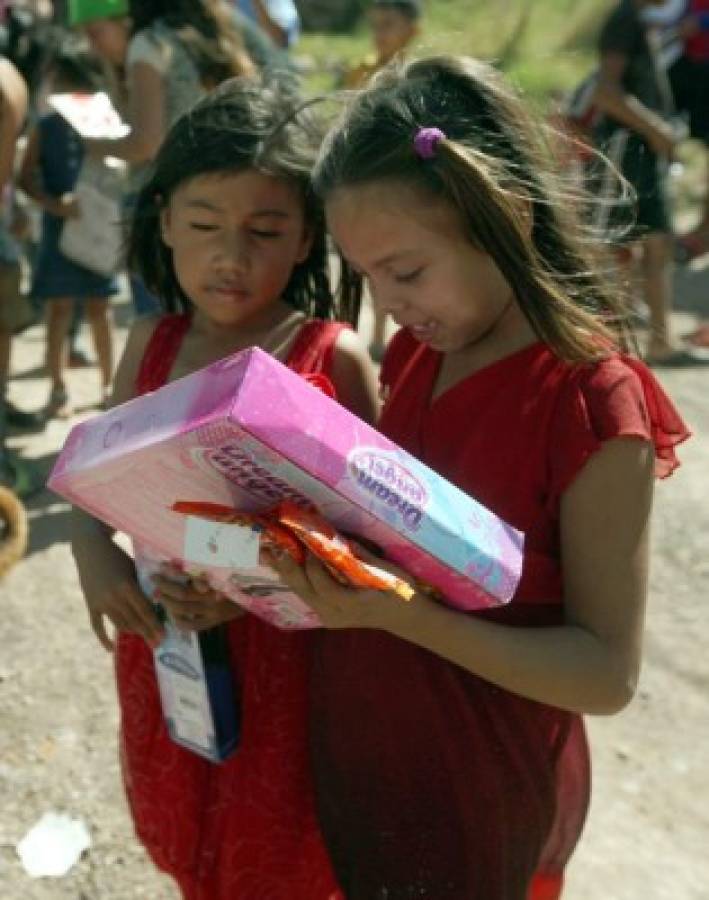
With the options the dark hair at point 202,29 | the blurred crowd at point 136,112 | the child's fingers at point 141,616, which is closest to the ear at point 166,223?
the child's fingers at point 141,616

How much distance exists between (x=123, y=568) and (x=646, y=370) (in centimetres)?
73

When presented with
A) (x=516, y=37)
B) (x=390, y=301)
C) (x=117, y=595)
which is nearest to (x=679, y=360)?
(x=117, y=595)

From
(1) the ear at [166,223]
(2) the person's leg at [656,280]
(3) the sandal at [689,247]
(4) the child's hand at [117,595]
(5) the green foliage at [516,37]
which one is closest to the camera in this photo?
(4) the child's hand at [117,595]

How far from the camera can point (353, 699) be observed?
1556 mm

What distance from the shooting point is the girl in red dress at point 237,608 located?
5.65 feet

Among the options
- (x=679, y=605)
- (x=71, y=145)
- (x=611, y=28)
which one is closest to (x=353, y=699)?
(x=679, y=605)

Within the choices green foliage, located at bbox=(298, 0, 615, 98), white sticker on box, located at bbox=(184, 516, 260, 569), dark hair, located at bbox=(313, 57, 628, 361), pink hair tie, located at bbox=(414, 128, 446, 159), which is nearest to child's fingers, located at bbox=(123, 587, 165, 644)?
white sticker on box, located at bbox=(184, 516, 260, 569)

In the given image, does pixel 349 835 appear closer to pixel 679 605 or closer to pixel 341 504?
pixel 341 504

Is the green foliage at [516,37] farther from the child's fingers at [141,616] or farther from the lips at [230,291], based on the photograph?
the child's fingers at [141,616]

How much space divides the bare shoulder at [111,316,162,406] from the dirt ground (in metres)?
1.11

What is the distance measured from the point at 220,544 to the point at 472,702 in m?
0.38

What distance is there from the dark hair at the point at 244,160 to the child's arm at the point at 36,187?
2965 millimetres

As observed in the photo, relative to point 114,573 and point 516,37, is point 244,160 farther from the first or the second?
point 516,37

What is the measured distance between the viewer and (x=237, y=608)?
164cm
